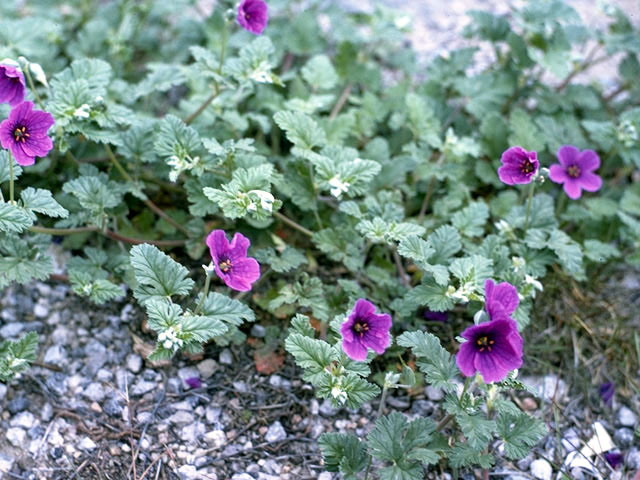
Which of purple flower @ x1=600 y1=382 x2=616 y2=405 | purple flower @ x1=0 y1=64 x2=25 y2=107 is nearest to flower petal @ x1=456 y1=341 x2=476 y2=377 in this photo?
purple flower @ x1=600 y1=382 x2=616 y2=405

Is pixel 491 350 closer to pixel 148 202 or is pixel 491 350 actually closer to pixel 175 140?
pixel 175 140

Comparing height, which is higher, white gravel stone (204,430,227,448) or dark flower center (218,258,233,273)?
dark flower center (218,258,233,273)

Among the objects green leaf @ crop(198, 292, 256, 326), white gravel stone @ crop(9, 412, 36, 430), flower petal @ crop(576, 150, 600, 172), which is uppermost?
flower petal @ crop(576, 150, 600, 172)

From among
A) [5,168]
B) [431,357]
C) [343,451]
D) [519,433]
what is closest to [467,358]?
[431,357]

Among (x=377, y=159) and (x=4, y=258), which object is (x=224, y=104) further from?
(x=4, y=258)

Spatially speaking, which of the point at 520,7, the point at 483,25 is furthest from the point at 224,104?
the point at 520,7

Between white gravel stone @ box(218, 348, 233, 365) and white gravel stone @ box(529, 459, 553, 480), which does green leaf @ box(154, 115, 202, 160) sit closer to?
white gravel stone @ box(218, 348, 233, 365)

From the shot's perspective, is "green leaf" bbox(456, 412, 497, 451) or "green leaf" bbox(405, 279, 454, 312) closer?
"green leaf" bbox(456, 412, 497, 451)

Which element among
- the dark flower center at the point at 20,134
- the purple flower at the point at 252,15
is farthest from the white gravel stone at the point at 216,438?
the purple flower at the point at 252,15
